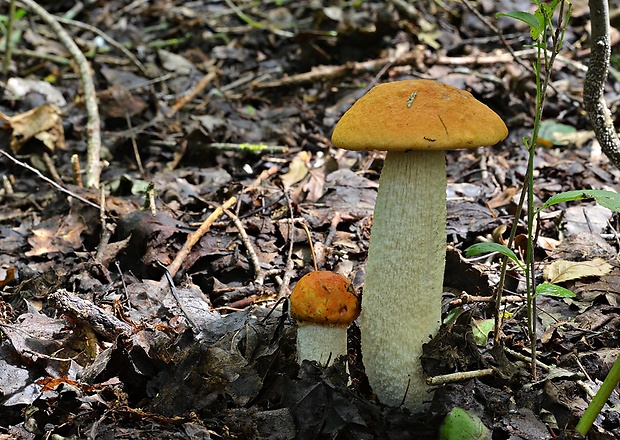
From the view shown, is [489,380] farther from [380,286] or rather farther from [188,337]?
[188,337]

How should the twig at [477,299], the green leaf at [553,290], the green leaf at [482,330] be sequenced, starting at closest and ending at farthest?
1. the green leaf at [553,290]
2. the green leaf at [482,330]
3. the twig at [477,299]

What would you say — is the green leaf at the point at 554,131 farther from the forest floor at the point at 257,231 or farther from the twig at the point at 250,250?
the twig at the point at 250,250

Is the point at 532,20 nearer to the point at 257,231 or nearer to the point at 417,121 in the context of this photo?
the point at 417,121

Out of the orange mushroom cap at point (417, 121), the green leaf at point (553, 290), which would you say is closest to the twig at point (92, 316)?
the orange mushroom cap at point (417, 121)

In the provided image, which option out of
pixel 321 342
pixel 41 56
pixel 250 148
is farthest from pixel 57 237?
pixel 41 56

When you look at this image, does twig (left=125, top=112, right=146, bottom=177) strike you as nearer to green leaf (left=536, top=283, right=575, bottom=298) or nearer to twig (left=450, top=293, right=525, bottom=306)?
twig (left=450, top=293, right=525, bottom=306)

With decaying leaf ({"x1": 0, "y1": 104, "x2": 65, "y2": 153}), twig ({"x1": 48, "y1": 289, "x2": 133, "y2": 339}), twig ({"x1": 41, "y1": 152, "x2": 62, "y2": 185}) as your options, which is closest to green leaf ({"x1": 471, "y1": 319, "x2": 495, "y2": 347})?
twig ({"x1": 48, "y1": 289, "x2": 133, "y2": 339})

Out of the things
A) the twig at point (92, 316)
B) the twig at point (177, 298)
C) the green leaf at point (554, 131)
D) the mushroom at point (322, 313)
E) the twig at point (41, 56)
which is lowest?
the twig at point (41, 56)
